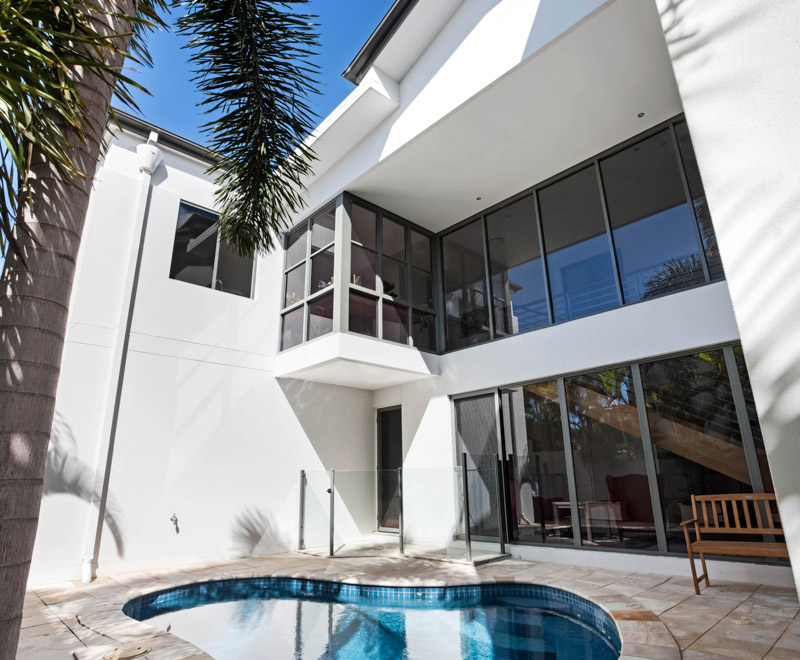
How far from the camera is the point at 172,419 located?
6.75m

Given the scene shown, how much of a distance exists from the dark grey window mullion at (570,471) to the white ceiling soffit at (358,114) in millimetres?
4621

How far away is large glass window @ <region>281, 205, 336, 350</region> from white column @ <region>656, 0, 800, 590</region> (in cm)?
564

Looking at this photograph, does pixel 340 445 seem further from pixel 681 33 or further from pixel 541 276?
pixel 681 33

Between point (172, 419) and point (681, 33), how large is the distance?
685cm

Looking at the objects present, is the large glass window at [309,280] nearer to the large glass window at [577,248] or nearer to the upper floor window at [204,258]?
the upper floor window at [204,258]

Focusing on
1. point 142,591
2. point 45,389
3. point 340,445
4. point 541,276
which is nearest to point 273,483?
point 340,445

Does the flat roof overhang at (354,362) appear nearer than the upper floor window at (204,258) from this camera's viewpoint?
Yes

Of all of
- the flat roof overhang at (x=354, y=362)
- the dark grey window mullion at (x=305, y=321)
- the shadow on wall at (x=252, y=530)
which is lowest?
the shadow on wall at (x=252, y=530)

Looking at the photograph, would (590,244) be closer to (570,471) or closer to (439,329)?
(439,329)

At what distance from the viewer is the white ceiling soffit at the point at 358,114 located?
673 cm

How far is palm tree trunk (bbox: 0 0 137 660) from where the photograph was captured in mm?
1381

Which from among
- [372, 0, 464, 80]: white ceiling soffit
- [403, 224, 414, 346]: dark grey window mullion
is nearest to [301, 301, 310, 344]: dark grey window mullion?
[403, 224, 414, 346]: dark grey window mullion

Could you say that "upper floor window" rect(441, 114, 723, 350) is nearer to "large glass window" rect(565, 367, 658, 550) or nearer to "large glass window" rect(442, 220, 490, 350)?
"large glass window" rect(442, 220, 490, 350)

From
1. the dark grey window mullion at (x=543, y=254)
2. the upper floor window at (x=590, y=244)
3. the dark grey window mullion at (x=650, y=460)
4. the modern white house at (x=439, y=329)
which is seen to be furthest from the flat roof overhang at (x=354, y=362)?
the dark grey window mullion at (x=650, y=460)
